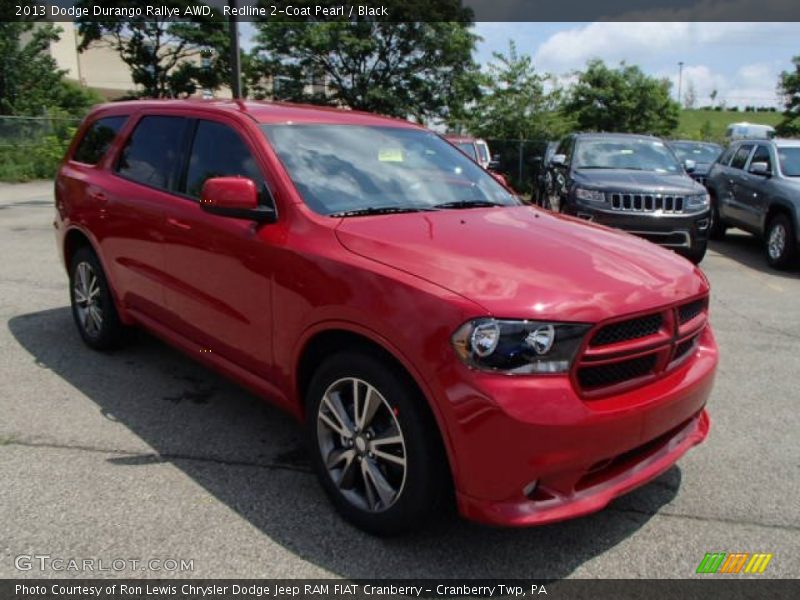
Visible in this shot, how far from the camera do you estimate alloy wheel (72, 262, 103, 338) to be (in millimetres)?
5059

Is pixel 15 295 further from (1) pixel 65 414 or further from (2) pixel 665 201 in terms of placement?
(2) pixel 665 201

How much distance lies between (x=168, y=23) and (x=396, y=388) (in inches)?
1317

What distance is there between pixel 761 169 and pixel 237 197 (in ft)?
31.1

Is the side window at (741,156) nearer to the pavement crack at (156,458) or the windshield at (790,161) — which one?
the windshield at (790,161)

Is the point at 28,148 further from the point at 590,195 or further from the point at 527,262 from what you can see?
the point at 527,262

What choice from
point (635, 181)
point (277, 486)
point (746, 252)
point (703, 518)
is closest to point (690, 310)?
point (703, 518)

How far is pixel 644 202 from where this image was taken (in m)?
8.67

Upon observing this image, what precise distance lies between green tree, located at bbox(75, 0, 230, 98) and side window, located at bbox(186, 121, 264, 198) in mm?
29875

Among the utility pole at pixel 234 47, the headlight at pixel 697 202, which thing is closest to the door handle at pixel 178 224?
the headlight at pixel 697 202

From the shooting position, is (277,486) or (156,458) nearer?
(277,486)

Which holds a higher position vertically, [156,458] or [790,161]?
[790,161]

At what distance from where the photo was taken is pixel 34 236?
10562 millimetres

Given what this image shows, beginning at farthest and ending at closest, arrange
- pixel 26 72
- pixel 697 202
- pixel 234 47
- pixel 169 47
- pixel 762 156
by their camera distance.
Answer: pixel 169 47, pixel 26 72, pixel 234 47, pixel 762 156, pixel 697 202

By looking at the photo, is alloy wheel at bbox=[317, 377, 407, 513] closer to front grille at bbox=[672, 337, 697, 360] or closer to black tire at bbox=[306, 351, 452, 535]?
black tire at bbox=[306, 351, 452, 535]
